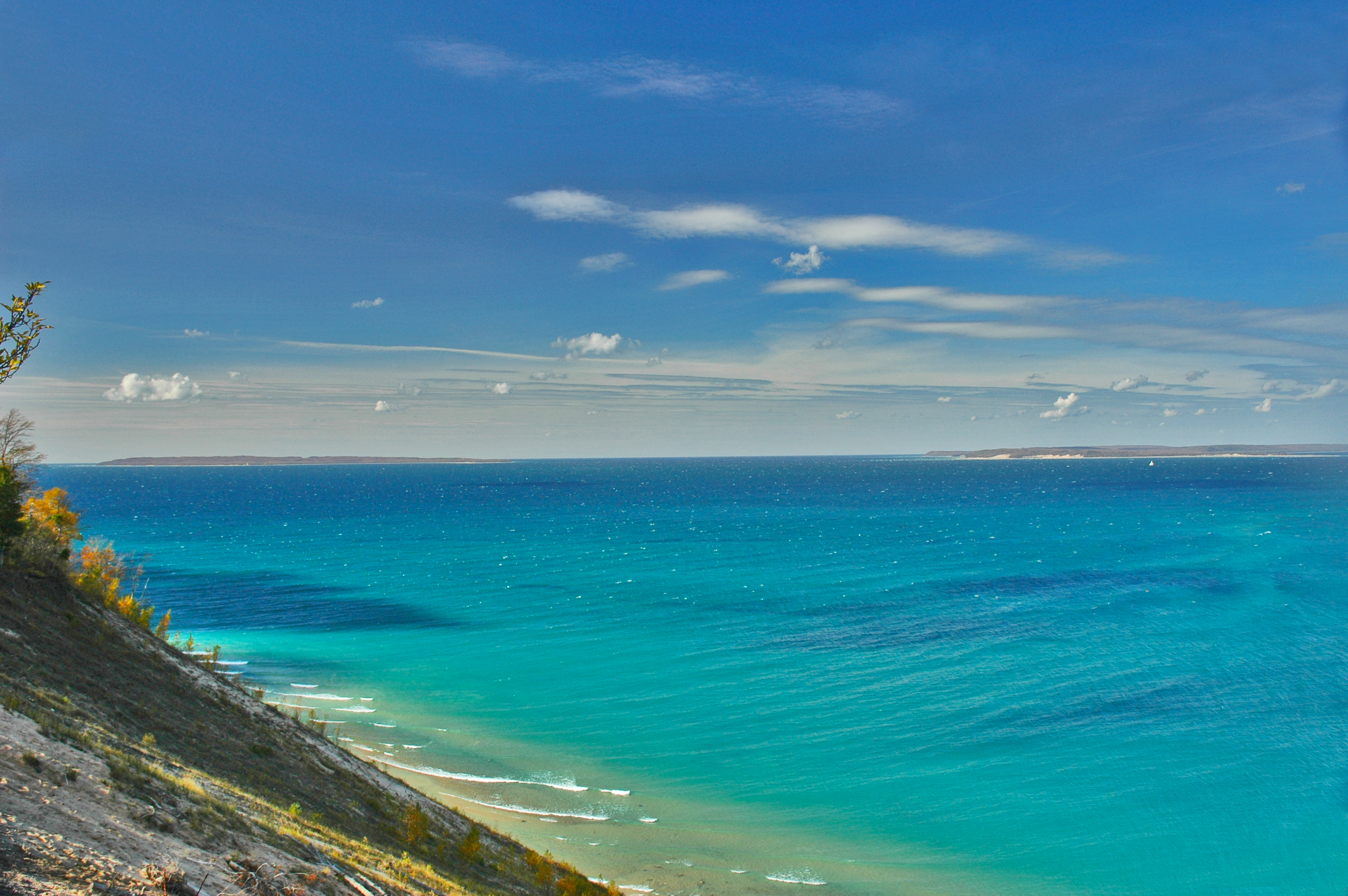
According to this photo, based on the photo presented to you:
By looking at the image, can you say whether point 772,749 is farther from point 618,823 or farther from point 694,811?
point 618,823

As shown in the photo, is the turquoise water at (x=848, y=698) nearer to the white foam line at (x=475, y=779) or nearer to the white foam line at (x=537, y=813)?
the white foam line at (x=537, y=813)

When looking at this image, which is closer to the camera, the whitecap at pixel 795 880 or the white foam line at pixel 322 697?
the whitecap at pixel 795 880

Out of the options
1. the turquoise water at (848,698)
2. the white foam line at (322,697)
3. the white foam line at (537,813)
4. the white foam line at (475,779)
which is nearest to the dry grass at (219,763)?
the white foam line at (537,813)

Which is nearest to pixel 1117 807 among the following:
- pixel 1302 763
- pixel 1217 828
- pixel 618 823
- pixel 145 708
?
pixel 1217 828

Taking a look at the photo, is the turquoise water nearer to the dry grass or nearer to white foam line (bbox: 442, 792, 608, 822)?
white foam line (bbox: 442, 792, 608, 822)

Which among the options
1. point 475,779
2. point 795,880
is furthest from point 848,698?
point 475,779

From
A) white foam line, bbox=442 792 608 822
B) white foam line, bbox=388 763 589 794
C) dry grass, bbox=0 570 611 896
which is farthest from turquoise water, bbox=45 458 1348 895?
Result: dry grass, bbox=0 570 611 896
